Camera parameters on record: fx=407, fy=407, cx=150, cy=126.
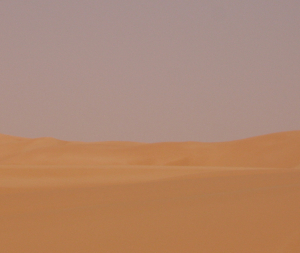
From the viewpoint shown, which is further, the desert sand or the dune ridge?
the dune ridge

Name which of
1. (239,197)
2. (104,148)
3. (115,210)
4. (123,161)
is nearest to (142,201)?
(115,210)

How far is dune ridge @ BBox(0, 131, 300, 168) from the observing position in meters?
32.9

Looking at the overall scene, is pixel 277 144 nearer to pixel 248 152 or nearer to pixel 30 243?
pixel 248 152

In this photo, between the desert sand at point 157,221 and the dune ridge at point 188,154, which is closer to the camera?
the desert sand at point 157,221

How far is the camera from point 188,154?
3866 cm

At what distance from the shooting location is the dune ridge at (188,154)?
32906mm

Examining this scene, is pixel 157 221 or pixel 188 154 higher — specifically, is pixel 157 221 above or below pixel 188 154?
below

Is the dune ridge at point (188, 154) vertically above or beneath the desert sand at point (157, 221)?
above

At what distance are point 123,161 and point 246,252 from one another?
35712 millimetres

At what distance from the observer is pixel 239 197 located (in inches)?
275

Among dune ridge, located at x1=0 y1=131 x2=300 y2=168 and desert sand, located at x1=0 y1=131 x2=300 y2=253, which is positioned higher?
dune ridge, located at x1=0 y1=131 x2=300 y2=168

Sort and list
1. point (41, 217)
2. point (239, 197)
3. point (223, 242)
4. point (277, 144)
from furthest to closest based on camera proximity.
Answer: point (277, 144) → point (239, 197) → point (41, 217) → point (223, 242)

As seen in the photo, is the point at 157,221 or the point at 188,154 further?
the point at 188,154

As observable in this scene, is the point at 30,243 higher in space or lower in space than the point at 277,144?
lower
